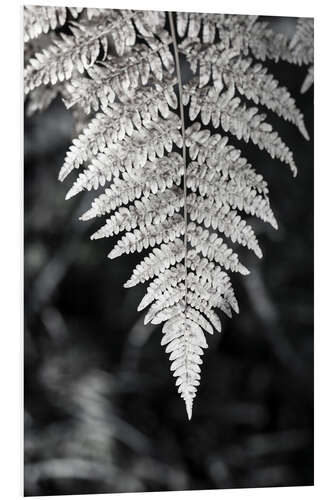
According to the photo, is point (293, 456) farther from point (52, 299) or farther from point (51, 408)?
point (52, 299)

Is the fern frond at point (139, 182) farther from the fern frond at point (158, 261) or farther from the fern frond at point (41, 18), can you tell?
the fern frond at point (41, 18)

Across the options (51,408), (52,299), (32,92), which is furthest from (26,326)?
(32,92)

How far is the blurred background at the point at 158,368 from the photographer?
2023mm

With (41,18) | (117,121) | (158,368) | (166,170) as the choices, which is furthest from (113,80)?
(158,368)

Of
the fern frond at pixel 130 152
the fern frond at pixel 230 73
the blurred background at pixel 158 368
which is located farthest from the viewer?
the blurred background at pixel 158 368

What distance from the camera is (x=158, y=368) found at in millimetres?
2119

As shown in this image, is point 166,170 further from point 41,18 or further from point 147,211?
point 41,18

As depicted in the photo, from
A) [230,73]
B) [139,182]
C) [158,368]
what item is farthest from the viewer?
[158,368]

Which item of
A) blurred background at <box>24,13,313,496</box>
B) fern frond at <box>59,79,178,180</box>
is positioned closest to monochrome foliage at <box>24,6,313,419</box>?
fern frond at <box>59,79,178,180</box>

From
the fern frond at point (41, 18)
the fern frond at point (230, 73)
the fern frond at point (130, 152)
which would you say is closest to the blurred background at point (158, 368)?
the fern frond at point (41, 18)

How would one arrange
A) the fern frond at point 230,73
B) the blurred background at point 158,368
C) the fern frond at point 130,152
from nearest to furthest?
the fern frond at point 130,152, the fern frond at point 230,73, the blurred background at point 158,368

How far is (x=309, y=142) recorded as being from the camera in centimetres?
206

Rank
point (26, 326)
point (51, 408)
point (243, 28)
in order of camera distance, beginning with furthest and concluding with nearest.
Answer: point (51, 408) < point (26, 326) < point (243, 28)
